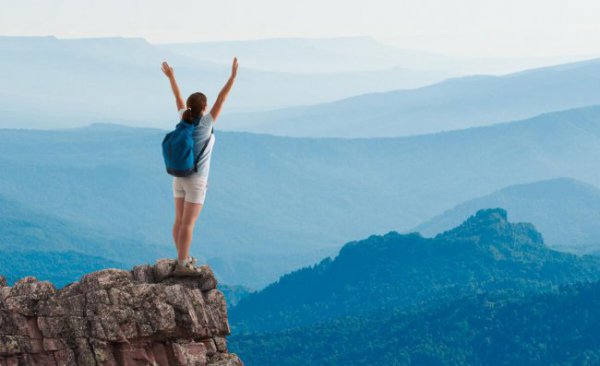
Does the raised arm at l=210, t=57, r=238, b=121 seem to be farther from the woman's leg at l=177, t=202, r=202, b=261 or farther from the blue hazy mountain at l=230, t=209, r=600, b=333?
the blue hazy mountain at l=230, t=209, r=600, b=333

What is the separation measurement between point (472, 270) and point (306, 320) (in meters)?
22.1

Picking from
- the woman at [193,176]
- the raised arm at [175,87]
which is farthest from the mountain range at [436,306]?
the raised arm at [175,87]

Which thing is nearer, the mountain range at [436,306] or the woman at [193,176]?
the woman at [193,176]

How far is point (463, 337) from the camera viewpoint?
120m

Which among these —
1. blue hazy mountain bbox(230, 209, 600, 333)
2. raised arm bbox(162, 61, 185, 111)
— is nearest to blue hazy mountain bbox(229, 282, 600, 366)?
blue hazy mountain bbox(230, 209, 600, 333)

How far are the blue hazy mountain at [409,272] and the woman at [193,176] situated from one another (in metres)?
127

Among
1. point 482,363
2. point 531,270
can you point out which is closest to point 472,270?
point 531,270

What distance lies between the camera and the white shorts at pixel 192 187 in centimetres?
2688

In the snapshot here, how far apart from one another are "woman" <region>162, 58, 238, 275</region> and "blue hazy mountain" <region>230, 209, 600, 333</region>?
127m

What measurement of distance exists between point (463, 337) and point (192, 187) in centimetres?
9600

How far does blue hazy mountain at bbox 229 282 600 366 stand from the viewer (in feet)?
376

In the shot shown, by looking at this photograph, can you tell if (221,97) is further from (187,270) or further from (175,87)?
(187,270)

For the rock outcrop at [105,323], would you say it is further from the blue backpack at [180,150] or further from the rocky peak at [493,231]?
the rocky peak at [493,231]

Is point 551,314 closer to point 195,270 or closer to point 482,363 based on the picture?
point 482,363
